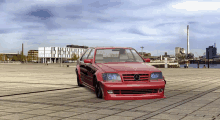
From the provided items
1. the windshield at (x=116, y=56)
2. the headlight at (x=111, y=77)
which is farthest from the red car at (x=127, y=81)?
the windshield at (x=116, y=56)

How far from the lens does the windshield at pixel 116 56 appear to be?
8.12 m

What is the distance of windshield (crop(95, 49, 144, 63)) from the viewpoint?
8.12m

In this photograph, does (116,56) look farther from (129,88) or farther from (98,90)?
(129,88)

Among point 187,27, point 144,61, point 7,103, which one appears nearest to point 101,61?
point 144,61

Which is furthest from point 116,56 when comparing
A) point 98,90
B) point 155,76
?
point 155,76

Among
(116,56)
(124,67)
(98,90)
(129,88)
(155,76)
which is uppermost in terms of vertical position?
(116,56)

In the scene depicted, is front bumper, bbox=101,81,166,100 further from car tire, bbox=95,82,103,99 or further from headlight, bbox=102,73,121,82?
car tire, bbox=95,82,103,99

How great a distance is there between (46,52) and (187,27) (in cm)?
8027

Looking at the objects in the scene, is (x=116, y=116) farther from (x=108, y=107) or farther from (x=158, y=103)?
(x=158, y=103)

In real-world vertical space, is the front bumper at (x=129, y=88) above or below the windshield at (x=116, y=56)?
below

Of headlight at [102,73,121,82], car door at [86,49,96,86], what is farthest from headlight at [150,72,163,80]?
car door at [86,49,96,86]

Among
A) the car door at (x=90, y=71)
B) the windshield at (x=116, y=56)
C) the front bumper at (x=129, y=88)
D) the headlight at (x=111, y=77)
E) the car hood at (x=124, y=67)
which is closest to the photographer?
the front bumper at (x=129, y=88)

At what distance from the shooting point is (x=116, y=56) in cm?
825

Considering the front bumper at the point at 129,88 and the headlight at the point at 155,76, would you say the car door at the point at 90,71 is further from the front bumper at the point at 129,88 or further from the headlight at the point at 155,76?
the headlight at the point at 155,76
